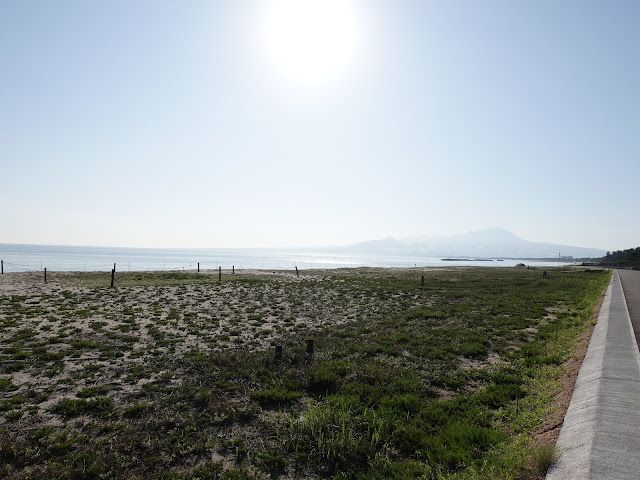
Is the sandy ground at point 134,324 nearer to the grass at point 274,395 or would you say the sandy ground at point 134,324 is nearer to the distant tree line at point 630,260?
the grass at point 274,395

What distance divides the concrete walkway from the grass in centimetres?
46

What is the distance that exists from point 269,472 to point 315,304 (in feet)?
58.9

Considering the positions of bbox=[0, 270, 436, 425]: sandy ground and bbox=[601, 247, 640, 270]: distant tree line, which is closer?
bbox=[0, 270, 436, 425]: sandy ground

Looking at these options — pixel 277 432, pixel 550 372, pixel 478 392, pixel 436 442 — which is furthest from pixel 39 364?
pixel 550 372

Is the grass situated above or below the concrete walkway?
below

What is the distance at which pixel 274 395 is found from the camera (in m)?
8.70

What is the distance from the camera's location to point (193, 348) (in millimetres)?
12898

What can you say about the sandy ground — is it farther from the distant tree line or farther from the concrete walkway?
the distant tree line

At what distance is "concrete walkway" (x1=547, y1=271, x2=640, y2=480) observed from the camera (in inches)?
168

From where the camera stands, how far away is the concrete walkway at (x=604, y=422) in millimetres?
4270

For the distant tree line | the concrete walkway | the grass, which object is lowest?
the grass

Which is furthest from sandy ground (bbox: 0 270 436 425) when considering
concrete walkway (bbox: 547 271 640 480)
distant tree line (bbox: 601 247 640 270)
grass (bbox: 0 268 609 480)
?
distant tree line (bbox: 601 247 640 270)

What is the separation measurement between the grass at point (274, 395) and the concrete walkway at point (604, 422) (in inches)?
18.0

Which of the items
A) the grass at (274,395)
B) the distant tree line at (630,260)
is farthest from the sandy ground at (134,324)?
the distant tree line at (630,260)
